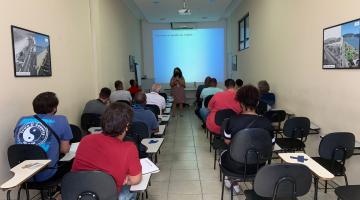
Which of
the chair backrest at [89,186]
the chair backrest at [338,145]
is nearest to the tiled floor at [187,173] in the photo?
the chair backrest at [338,145]

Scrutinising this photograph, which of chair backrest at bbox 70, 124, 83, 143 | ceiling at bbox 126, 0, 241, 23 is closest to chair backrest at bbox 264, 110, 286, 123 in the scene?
chair backrest at bbox 70, 124, 83, 143

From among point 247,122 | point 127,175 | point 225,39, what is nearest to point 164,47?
point 225,39

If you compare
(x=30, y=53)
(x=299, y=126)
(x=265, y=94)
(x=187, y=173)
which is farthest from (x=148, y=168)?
(x=265, y=94)

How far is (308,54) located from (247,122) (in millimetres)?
2132

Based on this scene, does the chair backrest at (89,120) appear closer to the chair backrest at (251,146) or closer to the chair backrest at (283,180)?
the chair backrest at (251,146)

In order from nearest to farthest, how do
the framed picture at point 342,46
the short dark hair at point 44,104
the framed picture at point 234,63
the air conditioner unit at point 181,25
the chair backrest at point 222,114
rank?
the short dark hair at point 44,104
the framed picture at point 342,46
the chair backrest at point 222,114
the framed picture at point 234,63
the air conditioner unit at point 181,25

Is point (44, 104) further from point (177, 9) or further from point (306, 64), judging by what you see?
point (177, 9)

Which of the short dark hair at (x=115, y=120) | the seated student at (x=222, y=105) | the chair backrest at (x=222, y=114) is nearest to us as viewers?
the short dark hair at (x=115, y=120)

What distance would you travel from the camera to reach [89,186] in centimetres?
187

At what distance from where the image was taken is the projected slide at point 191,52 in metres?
12.0

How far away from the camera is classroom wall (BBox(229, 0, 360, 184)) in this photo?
11.0 ft

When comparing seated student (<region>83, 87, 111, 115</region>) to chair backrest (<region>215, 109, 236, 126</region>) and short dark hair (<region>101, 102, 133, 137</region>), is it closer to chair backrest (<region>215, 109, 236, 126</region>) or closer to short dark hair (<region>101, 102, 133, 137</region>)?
chair backrest (<region>215, 109, 236, 126</region>)

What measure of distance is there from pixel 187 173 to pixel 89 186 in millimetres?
2469

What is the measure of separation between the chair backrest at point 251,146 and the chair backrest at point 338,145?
0.59 meters
